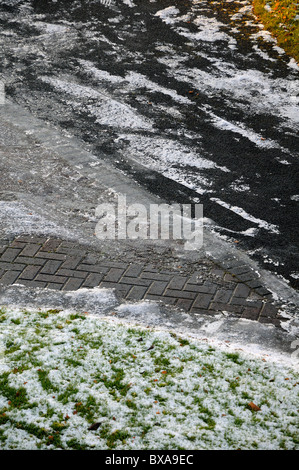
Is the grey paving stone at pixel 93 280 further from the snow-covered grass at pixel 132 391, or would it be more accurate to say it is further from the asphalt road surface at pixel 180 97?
the asphalt road surface at pixel 180 97

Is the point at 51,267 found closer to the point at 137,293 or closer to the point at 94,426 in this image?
the point at 137,293

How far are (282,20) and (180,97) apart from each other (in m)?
3.71

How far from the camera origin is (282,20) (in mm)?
11383

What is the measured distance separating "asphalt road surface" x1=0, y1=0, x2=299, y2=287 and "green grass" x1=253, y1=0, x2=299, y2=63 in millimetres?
240

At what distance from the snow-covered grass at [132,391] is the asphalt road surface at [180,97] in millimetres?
1683

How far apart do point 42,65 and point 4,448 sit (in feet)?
27.1

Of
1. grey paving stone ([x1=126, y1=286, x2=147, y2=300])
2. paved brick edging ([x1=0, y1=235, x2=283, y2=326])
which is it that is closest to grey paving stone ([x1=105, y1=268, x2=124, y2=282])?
paved brick edging ([x1=0, y1=235, x2=283, y2=326])

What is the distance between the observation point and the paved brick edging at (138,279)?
558 cm

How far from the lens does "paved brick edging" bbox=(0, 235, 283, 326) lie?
18.3 ft

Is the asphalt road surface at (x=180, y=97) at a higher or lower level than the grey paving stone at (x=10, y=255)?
higher

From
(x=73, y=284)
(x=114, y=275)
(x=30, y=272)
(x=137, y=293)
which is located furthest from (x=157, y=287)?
(x=30, y=272)

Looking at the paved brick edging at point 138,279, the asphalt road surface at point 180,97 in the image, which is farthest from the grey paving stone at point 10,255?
the asphalt road surface at point 180,97

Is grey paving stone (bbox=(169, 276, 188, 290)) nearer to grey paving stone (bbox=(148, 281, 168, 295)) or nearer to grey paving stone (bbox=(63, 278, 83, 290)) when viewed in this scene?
grey paving stone (bbox=(148, 281, 168, 295))

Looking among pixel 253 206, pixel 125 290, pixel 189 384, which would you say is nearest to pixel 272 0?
pixel 253 206
